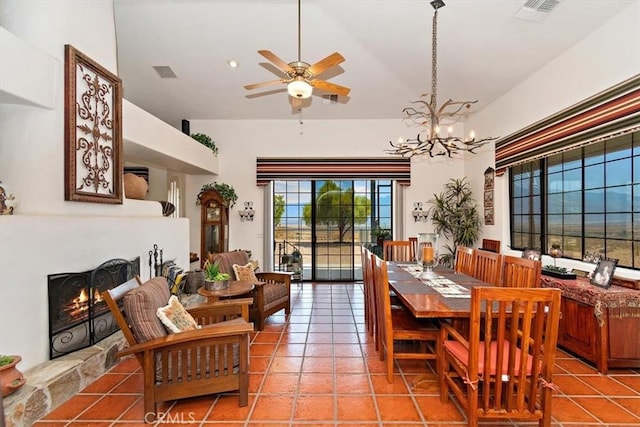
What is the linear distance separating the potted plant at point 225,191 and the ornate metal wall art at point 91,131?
280 centimetres

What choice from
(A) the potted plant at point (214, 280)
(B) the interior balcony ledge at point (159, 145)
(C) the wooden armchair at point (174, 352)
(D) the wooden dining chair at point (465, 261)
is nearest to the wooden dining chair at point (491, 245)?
(D) the wooden dining chair at point (465, 261)

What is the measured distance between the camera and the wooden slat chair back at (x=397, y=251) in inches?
195

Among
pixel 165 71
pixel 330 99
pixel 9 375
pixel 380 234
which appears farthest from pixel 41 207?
pixel 380 234

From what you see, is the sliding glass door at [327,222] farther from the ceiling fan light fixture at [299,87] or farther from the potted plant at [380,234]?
the ceiling fan light fixture at [299,87]

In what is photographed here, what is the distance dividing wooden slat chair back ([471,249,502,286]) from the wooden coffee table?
8.21 ft

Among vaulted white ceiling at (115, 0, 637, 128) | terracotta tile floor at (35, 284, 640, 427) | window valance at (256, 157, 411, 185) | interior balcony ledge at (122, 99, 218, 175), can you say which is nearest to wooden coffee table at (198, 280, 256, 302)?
terracotta tile floor at (35, 284, 640, 427)

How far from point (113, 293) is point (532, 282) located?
3062 millimetres

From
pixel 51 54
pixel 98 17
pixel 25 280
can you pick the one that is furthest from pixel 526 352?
pixel 98 17

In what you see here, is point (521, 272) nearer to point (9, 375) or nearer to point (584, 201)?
point (584, 201)

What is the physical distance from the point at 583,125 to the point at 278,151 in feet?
15.3

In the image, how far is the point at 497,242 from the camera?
17.2 feet

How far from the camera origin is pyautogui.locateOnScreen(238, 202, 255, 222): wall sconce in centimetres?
644

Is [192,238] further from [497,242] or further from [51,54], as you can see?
[497,242]

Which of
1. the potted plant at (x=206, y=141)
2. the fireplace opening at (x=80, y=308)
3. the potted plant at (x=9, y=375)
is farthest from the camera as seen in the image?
the potted plant at (x=206, y=141)
